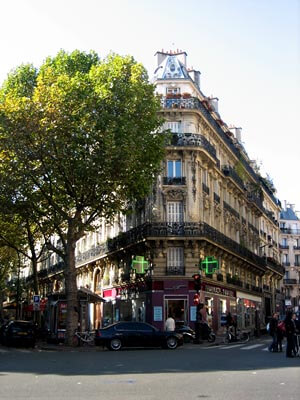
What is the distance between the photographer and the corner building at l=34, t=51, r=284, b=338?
109 feet

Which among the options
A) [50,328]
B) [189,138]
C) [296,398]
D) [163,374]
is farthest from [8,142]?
[296,398]

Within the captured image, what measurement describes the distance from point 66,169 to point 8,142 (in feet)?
10.2

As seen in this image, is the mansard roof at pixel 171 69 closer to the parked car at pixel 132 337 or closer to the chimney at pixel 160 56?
the chimney at pixel 160 56

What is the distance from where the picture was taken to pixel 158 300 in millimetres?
33094

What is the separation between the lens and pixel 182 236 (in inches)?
1310

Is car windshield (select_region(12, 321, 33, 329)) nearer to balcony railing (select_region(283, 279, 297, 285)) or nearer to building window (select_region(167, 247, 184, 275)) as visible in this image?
building window (select_region(167, 247, 184, 275))

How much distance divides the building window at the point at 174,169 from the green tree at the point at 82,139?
15.7ft

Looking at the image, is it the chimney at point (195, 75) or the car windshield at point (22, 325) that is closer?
the car windshield at point (22, 325)

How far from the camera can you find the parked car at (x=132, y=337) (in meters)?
22.4

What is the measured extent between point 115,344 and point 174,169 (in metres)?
15.1

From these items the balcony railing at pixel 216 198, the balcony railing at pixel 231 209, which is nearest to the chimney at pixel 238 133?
the balcony railing at pixel 231 209

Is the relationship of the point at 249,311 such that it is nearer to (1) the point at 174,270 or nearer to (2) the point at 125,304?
(2) the point at 125,304

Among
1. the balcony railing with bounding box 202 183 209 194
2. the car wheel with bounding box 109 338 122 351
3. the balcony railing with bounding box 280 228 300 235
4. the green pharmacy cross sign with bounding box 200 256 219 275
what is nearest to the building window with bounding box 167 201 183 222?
the balcony railing with bounding box 202 183 209 194

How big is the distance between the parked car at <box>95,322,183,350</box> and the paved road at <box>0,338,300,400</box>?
6667 millimetres
